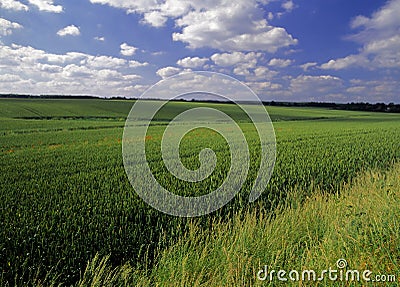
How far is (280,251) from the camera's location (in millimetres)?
4598

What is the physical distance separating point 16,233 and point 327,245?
506 centimetres

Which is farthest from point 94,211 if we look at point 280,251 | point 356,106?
point 356,106

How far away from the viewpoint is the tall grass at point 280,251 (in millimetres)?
4207

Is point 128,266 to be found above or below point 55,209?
below

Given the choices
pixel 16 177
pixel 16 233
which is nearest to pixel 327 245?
pixel 16 233

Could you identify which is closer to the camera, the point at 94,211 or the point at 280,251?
the point at 280,251

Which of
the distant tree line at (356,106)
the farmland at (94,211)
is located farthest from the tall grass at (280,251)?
the distant tree line at (356,106)

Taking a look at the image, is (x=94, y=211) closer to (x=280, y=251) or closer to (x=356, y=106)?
(x=280, y=251)

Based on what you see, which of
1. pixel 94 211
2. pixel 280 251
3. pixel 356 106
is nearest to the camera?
pixel 280 251

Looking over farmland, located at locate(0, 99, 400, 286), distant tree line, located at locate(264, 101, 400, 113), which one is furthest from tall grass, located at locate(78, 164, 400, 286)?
distant tree line, located at locate(264, 101, 400, 113)

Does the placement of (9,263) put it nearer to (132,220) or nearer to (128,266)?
(128,266)

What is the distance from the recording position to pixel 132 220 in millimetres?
6266

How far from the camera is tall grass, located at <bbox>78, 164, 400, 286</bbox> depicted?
4.21 metres

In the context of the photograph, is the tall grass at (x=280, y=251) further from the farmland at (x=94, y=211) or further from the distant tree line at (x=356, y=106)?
the distant tree line at (x=356, y=106)
